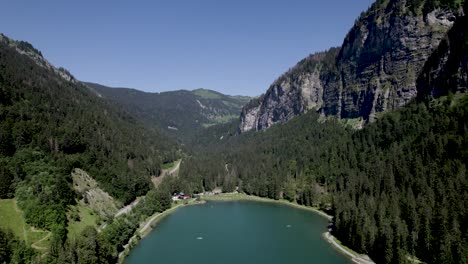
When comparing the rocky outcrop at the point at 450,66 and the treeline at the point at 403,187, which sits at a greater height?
the rocky outcrop at the point at 450,66

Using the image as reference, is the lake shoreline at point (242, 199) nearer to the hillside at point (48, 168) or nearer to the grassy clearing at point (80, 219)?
the grassy clearing at point (80, 219)

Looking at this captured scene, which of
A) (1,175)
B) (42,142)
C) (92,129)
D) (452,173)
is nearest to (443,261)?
(452,173)

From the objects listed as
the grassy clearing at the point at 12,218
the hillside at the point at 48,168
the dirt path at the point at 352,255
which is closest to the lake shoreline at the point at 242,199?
the dirt path at the point at 352,255

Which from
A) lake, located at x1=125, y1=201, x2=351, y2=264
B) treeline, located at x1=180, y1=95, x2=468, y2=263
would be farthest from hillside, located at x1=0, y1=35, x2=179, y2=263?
treeline, located at x1=180, y1=95, x2=468, y2=263

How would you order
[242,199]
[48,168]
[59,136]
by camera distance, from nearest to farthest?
[48,168], [59,136], [242,199]

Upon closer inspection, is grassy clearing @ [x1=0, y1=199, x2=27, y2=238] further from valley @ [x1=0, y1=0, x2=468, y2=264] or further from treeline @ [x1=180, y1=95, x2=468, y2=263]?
treeline @ [x1=180, y1=95, x2=468, y2=263]

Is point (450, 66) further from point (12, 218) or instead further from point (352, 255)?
point (12, 218)

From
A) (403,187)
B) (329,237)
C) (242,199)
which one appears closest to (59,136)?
(242,199)
